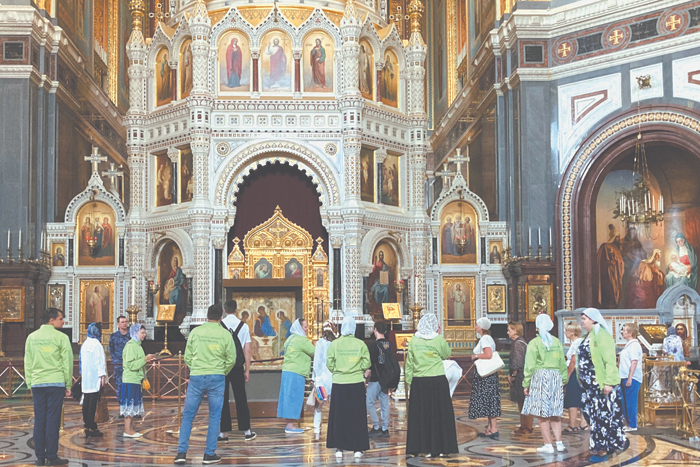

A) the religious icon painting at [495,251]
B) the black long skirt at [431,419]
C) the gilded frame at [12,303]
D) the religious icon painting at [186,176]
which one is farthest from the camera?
the religious icon painting at [495,251]

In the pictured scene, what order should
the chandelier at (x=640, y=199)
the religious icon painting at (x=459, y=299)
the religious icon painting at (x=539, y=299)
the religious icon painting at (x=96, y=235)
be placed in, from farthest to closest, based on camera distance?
the religious icon painting at (x=96, y=235) → the religious icon painting at (x=459, y=299) → the religious icon painting at (x=539, y=299) → the chandelier at (x=640, y=199)

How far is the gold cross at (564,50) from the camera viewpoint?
77.2 ft

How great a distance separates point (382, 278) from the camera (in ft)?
83.5

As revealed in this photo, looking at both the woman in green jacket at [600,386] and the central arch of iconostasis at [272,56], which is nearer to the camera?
the woman in green jacket at [600,386]

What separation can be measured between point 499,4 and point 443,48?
33.4ft

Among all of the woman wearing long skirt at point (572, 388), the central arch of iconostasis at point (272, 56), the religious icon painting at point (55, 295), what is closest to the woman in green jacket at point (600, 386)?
the woman wearing long skirt at point (572, 388)

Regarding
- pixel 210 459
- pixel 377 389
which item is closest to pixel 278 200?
pixel 377 389

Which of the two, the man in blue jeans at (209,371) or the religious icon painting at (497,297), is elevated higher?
the religious icon painting at (497,297)

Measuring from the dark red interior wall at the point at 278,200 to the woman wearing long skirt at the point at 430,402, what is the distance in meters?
14.3

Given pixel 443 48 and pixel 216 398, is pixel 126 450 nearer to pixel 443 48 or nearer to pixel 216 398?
pixel 216 398

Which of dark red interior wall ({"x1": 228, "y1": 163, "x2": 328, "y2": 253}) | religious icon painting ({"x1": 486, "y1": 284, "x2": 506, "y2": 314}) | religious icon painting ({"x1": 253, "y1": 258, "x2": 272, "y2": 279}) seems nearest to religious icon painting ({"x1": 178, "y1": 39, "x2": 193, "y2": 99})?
dark red interior wall ({"x1": 228, "y1": 163, "x2": 328, "y2": 253})

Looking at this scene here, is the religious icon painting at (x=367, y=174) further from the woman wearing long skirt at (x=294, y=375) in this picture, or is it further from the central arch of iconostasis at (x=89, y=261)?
the woman wearing long skirt at (x=294, y=375)

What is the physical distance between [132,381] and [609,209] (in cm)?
1429

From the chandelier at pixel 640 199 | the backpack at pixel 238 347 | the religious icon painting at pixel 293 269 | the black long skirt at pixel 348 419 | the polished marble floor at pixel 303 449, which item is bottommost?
the polished marble floor at pixel 303 449
